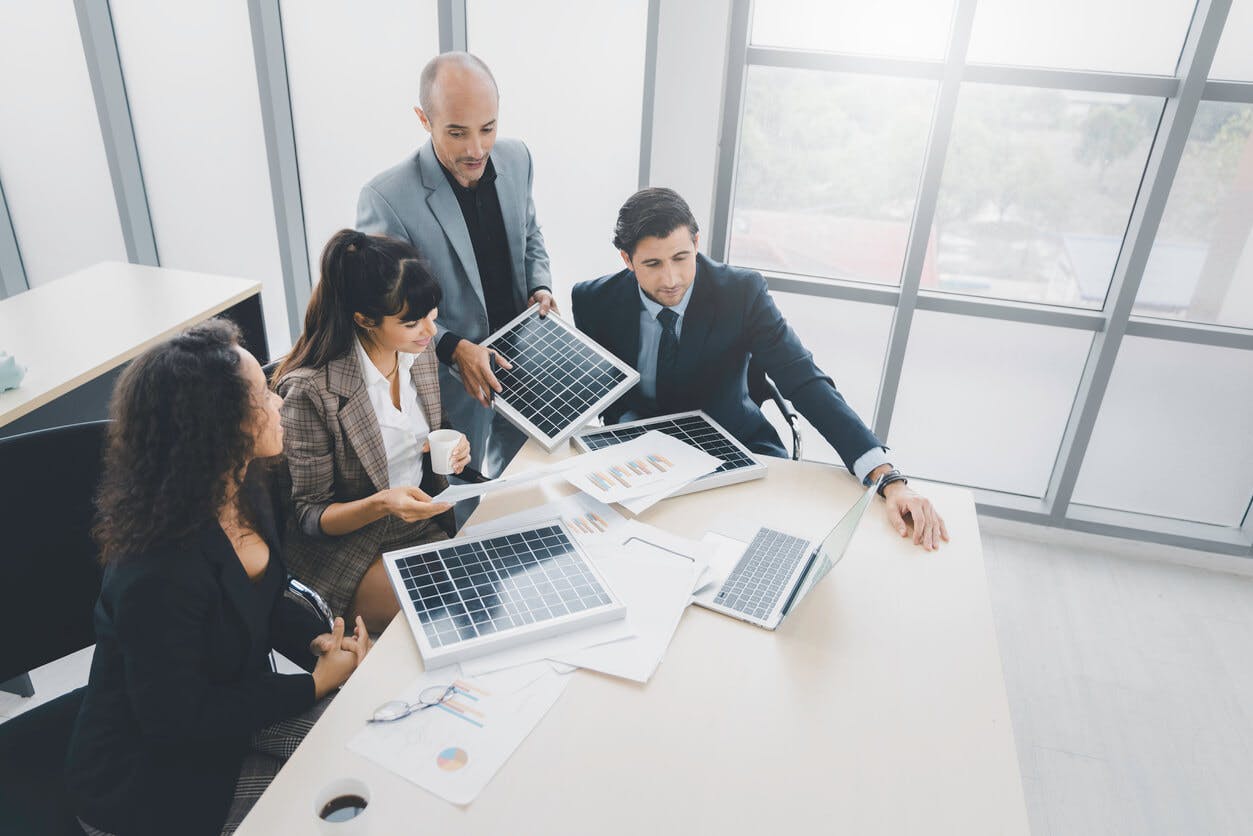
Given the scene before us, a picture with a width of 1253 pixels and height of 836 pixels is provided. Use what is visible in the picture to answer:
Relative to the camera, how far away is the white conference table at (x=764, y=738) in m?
1.14

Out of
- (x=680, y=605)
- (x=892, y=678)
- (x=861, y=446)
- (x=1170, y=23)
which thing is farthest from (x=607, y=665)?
(x=1170, y=23)

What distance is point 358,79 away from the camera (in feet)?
10.9

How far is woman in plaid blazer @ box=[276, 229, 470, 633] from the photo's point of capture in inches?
69.1

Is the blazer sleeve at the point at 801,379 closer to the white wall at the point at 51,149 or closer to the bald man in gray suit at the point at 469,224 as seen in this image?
the bald man in gray suit at the point at 469,224

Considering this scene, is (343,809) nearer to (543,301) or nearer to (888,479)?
(888,479)

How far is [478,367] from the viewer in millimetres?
2078

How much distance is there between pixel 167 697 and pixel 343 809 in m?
0.39

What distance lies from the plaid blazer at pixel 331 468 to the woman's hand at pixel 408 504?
5.8 inches

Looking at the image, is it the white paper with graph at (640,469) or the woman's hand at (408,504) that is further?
the white paper with graph at (640,469)

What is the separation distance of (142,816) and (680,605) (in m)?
0.91

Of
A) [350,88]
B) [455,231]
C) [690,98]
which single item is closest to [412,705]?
[455,231]

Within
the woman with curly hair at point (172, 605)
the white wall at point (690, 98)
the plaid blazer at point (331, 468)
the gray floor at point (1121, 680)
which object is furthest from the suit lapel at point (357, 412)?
the white wall at point (690, 98)

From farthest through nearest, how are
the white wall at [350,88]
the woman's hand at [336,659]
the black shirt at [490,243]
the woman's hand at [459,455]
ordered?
the white wall at [350,88], the black shirt at [490,243], the woman's hand at [459,455], the woman's hand at [336,659]

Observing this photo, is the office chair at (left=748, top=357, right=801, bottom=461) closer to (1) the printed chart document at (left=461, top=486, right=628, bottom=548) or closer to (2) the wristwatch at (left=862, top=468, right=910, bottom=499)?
(2) the wristwatch at (left=862, top=468, right=910, bottom=499)
